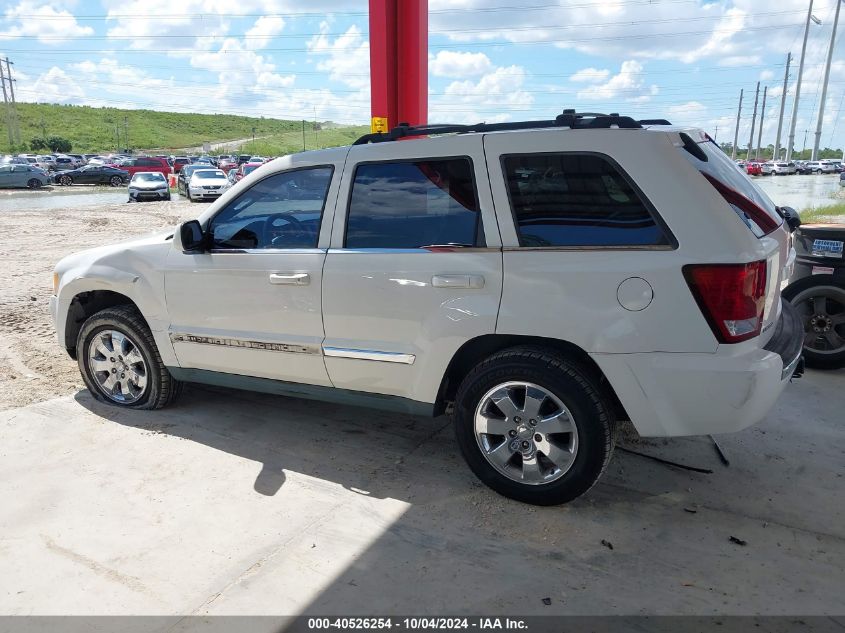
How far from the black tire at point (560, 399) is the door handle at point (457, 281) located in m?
0.39

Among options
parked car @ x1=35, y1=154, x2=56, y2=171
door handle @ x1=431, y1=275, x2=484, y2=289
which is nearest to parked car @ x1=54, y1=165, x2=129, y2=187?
parked car @ x1=35, y1=154, x2=56, y2=171

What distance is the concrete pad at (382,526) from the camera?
2689 mm

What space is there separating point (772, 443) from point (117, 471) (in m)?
4.02

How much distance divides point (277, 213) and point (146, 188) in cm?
2716

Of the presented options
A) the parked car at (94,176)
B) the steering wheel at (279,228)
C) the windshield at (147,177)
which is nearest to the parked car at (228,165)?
the parked car at (94,176)

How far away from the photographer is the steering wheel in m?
3.92

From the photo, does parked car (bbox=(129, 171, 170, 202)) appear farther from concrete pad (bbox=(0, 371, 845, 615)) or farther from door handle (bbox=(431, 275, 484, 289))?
door handle (bbox=(431, 275, 484, 289))

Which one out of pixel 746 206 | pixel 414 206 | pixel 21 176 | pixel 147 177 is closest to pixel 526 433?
pixel 414 206

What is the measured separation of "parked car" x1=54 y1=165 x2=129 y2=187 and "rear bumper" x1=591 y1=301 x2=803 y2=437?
44.7 metres

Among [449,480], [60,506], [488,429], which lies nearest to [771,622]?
[488,429]

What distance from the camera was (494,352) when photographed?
136 inches

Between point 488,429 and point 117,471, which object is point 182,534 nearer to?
point 117,471

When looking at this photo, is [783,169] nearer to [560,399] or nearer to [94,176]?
[94,176]

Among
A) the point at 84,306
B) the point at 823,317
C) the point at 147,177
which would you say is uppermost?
the point at 147,177
